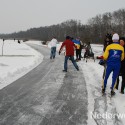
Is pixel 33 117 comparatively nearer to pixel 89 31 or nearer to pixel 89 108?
pixel 89 108

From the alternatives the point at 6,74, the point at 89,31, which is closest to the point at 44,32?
the point at 89,31

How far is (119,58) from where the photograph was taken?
7.37 meters

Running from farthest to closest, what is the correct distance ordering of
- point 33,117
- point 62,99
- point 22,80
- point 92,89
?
1. point 22,80
2. point 92,89
3. point 62,99
4. point 33,117

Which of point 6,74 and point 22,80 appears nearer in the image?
point 22,80

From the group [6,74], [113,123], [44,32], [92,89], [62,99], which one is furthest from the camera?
[44,32]

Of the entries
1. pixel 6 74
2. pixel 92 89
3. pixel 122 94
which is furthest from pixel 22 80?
pixel 122 94

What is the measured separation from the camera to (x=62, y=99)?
6977mm

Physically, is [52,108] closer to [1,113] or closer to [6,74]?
[1,113]

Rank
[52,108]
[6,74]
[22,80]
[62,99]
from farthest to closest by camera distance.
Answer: [6,74]
[22,80]
[62,99]
[52,108]

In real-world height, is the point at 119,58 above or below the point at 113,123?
above

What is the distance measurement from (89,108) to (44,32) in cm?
18901

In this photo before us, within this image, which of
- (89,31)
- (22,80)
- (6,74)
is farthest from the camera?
(89,31)

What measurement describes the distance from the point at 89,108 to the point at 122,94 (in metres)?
1.93

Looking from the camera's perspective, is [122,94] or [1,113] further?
[122,94]
